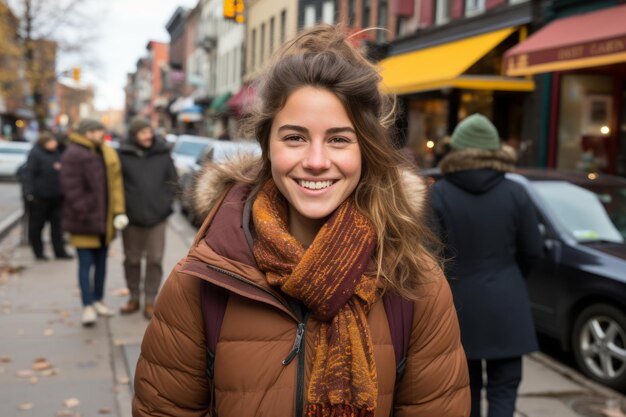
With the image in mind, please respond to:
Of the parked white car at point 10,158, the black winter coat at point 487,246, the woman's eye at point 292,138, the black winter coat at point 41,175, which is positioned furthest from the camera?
the parked white car at point 10,158

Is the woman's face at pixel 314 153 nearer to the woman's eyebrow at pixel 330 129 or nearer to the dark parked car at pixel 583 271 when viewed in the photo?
the woman's eyebrow at pixel 330 129

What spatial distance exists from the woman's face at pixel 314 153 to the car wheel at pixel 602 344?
14.3ft

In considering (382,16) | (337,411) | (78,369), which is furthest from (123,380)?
(382,16)

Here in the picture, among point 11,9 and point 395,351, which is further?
point 11,9

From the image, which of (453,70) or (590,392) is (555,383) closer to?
(590,392)

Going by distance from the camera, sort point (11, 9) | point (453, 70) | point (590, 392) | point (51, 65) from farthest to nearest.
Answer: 1. point (51, 65)
2. point (11, 9)
3. point (453, 70)
4. point (590, 392)

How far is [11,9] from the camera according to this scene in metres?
32.7

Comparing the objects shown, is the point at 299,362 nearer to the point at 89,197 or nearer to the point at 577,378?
the point at 577,378

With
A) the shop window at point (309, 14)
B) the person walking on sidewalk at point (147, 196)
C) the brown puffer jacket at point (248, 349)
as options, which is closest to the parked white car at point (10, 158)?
the shop window at point (309, 14)

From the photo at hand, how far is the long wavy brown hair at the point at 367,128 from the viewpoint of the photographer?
1930 mm

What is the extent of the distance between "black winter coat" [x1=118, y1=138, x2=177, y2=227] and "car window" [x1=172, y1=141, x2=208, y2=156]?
513 inches

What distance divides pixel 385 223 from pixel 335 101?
38cm

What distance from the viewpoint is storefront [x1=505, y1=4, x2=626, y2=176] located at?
12.4 meters

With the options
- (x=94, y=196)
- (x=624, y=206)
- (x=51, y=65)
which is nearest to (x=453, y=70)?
(x=624, y=206)
